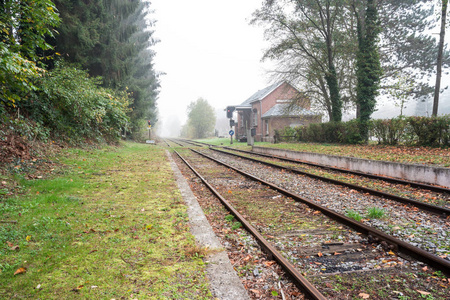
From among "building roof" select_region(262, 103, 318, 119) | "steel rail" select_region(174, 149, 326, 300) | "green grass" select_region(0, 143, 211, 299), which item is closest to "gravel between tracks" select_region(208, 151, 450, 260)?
"steel rail" select_region(174, 149, 326, 300)

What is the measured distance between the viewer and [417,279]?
8.59 feet

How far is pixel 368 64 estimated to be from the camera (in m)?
17.6

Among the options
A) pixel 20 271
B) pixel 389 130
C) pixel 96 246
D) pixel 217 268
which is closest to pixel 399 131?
pixel 389 130

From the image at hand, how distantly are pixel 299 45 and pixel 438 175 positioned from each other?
18.0 meters

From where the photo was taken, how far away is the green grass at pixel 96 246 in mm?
2426

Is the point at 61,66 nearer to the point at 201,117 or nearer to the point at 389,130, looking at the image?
the point at 389,130

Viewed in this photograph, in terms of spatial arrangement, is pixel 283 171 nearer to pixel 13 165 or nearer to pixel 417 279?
pixel 417 279

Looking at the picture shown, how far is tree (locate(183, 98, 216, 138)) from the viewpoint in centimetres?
6569

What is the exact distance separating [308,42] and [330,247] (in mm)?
22329

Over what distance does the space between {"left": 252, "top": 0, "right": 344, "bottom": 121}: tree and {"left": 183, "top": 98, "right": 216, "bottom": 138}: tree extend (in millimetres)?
43844

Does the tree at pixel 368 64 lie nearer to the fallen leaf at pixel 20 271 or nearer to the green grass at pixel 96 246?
the green grass at pixel 96 246

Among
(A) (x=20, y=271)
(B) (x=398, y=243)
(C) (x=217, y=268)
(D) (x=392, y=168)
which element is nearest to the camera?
(A) (x=20, y=271)

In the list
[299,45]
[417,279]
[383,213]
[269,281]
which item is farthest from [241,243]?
[299,45]

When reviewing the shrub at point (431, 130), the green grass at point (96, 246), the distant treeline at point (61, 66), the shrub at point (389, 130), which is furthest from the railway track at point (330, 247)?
the shrub at point (389, 130)
